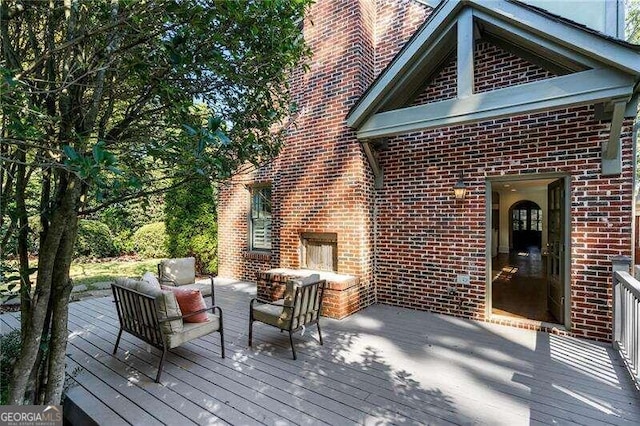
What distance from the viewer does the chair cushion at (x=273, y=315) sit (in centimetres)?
394

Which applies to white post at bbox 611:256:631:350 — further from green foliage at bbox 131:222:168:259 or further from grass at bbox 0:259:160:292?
green foliage at bbox 131:222:168:259

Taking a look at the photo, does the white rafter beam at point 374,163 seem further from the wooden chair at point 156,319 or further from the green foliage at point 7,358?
the green foliage at point 7,358

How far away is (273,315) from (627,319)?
13.2 ft

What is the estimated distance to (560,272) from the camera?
15.7 feet

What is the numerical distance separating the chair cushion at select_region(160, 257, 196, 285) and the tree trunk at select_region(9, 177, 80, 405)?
365cm

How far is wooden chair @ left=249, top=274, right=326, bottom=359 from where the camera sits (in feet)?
12.8

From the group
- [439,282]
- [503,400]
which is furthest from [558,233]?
[503,400]

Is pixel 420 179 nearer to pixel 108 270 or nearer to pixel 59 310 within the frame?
pixel 59 310

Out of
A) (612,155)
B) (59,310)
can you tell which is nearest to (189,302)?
(59,310)

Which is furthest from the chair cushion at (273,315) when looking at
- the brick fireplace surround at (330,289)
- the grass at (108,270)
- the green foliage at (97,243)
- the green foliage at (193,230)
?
the green foliage at (97,243)

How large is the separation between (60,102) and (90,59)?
350mm

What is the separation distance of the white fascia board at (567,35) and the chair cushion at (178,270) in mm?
6092

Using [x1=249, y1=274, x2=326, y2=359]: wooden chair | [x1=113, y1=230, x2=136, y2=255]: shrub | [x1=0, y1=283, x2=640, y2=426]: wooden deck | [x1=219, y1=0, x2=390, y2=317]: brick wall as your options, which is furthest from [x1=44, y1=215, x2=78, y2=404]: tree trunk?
[x1=113, y1=230, x2=136, y2=255]: shrub

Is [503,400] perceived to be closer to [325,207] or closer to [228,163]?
[228,163]
